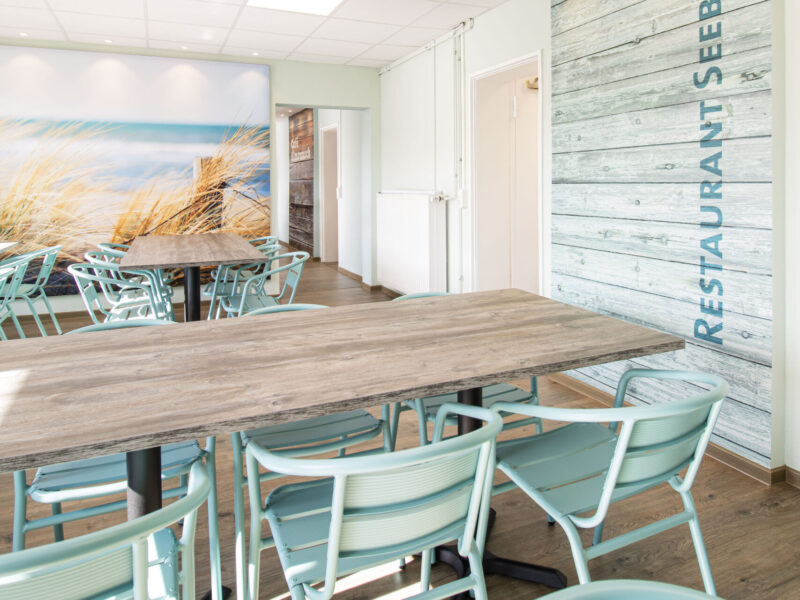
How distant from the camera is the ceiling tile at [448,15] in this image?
520cm

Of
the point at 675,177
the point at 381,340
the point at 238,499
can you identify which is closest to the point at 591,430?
the point at 381,340

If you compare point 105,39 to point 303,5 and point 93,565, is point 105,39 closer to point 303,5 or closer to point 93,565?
point 303,5

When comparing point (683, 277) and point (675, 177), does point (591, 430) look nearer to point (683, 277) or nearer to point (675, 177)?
point (683, 277)

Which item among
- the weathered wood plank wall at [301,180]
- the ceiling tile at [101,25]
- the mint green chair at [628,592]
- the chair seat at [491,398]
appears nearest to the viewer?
the mint green chair at [628,592]

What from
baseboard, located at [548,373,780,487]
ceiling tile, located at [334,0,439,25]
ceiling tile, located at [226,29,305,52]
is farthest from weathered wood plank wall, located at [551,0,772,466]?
ceiling tile, located at [226,29,305,52]

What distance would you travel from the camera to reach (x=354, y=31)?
6.00 m

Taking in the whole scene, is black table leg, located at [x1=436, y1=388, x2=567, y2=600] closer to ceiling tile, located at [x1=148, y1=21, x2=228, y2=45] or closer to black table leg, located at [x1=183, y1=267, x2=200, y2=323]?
black table leg, located at [x1=183, y1=267, x2=200, y2=323]

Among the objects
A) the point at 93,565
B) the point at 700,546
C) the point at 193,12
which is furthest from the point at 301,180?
the point at 93,565

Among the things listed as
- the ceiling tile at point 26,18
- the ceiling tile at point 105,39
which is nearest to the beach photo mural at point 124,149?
the ceiling tile at point 105,39

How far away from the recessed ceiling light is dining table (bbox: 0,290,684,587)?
150 inches

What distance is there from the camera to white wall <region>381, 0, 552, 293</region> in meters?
4.66

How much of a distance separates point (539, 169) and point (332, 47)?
3.29 meters

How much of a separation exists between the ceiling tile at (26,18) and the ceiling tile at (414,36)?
10.1 ft

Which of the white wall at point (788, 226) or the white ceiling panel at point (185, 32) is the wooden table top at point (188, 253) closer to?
the white ceiling panel at point (185, 32)
